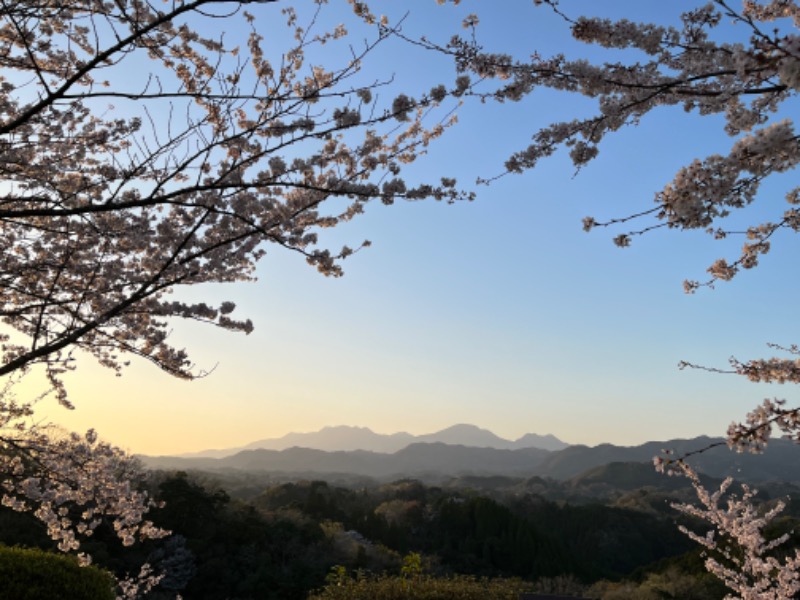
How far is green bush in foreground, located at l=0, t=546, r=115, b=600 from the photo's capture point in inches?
253

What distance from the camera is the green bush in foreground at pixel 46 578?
21.0 feet

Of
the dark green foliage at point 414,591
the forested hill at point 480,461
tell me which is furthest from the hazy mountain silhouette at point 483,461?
the dark green foliage at point 414,591

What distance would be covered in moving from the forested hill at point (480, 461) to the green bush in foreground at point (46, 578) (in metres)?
127

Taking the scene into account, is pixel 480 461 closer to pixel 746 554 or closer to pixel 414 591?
pixel 414 591

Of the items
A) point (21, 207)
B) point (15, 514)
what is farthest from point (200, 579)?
point (21, 207)

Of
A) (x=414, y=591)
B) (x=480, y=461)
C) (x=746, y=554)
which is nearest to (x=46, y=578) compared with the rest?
(x=414, y=591)

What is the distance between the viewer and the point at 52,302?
4496 millimetres

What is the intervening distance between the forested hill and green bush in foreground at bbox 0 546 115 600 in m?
127

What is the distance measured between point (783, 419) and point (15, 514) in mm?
18171

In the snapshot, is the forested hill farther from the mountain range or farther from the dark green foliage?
the dark green foliage

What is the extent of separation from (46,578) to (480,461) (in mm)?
187248

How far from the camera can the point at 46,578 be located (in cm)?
668

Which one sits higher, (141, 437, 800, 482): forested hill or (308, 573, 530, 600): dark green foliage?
(308, 573, 530, 600): dark green foliage

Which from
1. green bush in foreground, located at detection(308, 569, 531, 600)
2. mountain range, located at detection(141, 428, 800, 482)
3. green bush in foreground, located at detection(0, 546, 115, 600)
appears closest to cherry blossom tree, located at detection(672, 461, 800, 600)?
green bush in foreground, located at detection(308, 569, 531, 600)
